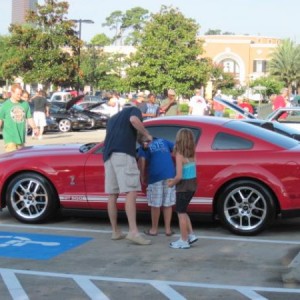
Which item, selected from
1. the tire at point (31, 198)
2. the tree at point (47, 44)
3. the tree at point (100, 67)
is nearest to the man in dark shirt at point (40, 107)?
the tire at point (31, 198)

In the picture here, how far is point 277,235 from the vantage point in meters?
7.53

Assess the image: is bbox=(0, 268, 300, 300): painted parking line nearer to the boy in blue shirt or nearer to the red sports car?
the boy in blue shirt

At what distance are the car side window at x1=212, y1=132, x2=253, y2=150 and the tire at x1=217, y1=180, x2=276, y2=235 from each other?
457 millimetres

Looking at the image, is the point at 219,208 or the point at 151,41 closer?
the point at 219,208

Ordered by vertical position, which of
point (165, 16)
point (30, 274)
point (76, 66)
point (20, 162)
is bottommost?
point (30, 274)

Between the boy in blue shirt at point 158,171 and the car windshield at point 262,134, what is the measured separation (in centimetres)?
94

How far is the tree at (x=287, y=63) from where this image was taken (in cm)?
7344

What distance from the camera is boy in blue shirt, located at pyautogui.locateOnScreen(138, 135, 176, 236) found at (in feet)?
23.8

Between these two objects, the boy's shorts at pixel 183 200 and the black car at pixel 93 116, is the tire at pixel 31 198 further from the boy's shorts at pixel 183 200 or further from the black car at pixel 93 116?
the black car at pixel 93 116

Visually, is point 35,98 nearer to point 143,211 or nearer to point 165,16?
point 143,211

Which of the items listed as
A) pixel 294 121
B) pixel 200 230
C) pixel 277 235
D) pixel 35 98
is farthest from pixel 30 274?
pixel 35 98

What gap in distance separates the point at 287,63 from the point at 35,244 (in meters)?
69.7

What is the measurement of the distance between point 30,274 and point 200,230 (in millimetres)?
2620

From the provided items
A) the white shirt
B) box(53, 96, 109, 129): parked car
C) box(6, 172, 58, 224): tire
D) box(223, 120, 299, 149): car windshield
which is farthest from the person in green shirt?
box(53, 96, 109, 129): parked car
